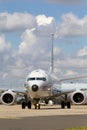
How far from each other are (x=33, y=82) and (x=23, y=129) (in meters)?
30.0

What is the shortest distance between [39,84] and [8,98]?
8.00m

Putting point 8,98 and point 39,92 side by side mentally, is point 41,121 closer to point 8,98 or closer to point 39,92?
point 39,92

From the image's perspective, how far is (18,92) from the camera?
58125 mm

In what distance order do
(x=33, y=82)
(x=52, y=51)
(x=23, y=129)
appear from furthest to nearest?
(x=52, y=51) < (x=33, y=82) < (x=23, y=129)

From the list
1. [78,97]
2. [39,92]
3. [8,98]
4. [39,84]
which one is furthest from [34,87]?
[78,97]

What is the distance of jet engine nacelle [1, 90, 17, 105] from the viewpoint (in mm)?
57925

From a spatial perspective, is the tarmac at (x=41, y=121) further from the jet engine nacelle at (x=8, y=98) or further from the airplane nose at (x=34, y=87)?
the jet engine nacelle at (x=8, y=98)

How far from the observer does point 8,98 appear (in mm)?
58438

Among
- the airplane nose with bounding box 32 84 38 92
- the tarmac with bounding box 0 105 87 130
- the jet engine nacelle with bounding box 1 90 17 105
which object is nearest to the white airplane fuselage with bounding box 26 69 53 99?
the airplane nose with bounding box 32 84 38 92

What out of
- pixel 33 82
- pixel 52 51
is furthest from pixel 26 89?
pixel 52 51

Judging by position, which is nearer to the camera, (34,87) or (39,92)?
(34,87)

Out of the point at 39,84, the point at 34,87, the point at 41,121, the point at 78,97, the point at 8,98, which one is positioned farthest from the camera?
the point at 8,98

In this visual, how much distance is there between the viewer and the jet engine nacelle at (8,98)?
190 feet

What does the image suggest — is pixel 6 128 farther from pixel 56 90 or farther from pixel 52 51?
pixel 52 51
